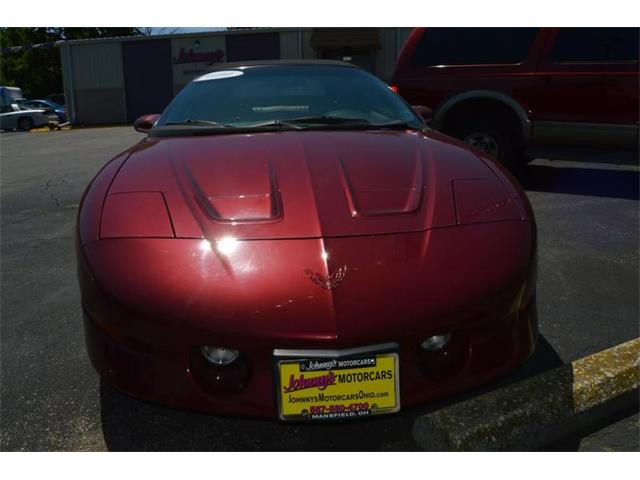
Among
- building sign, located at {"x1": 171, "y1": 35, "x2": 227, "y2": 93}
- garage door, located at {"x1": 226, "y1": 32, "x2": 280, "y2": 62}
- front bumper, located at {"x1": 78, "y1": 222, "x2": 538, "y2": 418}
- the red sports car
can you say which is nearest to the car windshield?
the red sports car

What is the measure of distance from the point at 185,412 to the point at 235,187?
2.54 feet

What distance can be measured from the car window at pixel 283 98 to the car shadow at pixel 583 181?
11.2 feet

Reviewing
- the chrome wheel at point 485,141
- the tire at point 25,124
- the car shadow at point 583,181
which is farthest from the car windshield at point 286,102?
the tire at point 25,124

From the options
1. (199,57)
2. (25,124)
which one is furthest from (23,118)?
(199,57)

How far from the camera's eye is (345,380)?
1.55 metres

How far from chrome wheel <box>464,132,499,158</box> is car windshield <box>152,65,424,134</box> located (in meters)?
2.96

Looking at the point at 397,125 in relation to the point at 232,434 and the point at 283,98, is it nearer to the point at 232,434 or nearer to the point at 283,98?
the point at 283,98

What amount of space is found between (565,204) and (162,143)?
4.02 metres

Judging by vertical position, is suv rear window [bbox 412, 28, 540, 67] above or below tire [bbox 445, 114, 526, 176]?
above

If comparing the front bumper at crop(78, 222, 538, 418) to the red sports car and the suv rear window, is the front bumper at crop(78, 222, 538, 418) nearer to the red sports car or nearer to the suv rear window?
the red sports car

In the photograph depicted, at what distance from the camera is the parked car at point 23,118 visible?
74.8 ft

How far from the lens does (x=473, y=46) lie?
19.7ft

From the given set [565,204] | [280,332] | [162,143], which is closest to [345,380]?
[280,332]

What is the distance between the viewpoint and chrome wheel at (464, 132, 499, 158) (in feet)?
19.5
